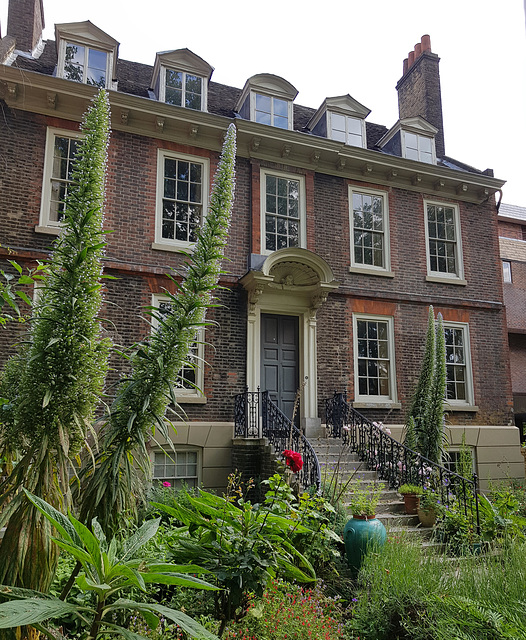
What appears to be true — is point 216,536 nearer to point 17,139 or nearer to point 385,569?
Result: point 385,569

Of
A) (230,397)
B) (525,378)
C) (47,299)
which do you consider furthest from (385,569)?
(525,378)

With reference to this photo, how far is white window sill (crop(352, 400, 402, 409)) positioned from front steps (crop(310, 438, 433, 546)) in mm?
1411

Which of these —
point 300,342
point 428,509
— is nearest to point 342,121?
point 300,342

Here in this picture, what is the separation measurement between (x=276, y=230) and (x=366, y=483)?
235 inches

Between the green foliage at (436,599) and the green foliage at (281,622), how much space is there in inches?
17.4

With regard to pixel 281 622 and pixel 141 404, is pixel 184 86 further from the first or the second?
pixel 281 622

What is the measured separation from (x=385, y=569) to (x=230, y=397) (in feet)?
21.2

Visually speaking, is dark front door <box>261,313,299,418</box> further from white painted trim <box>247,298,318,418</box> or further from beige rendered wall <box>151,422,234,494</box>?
beige rendered wall <box>151,422,234,494</box>

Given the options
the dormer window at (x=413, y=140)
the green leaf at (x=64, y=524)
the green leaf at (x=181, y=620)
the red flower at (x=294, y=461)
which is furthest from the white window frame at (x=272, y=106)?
the green leaf at (x=181, y=620)

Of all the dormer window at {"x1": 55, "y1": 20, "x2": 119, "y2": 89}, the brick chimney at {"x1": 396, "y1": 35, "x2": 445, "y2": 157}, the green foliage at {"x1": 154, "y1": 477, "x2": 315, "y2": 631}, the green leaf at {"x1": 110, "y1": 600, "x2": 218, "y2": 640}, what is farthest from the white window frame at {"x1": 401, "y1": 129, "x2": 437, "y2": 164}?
the green leaf at {"x1": 110, "y1": 600, "x2": 218, "y2": 640}

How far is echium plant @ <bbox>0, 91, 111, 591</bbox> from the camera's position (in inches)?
102

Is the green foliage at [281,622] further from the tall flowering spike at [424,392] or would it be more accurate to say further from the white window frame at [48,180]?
the white window frame at [48,180]

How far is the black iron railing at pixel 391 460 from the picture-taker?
8.18 m

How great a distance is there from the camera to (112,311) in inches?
408
